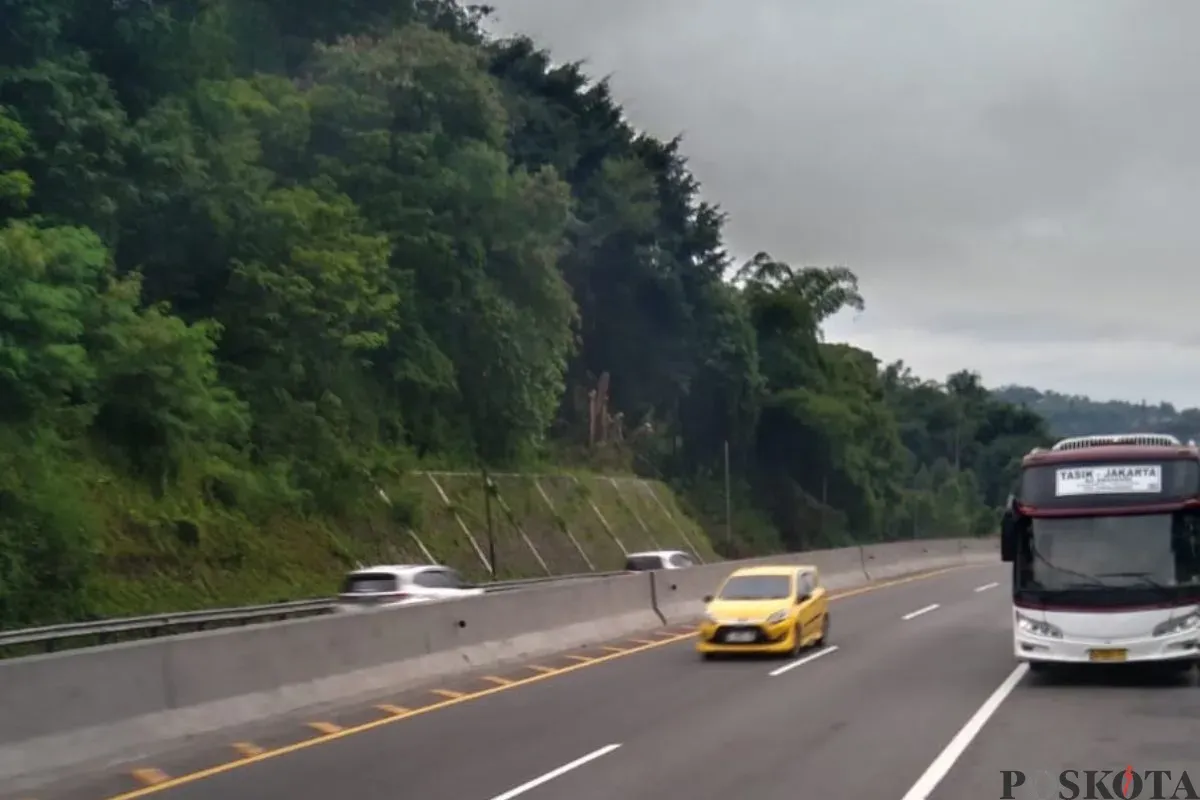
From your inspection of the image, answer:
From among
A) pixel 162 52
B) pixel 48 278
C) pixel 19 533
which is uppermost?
pixel 162 52

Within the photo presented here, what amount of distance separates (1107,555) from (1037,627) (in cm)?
128

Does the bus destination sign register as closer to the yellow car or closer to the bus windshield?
the bus windshield

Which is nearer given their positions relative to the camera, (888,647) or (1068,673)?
(1068,673)

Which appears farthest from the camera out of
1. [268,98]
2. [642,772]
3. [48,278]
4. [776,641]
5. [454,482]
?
[454,482]

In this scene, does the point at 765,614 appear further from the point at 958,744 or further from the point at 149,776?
the point at 149,776

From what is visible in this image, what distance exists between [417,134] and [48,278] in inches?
739

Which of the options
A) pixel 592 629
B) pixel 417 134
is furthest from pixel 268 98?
pixel 592 629

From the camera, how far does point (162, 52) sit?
127 ft

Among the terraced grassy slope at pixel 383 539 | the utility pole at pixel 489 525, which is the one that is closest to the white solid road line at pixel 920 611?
the terraced grassy slope at pixel 383 539

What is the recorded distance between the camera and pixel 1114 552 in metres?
19.8

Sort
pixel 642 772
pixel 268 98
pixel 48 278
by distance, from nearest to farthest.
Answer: pixel 642 772
pixel 48 278
pixel 268 98

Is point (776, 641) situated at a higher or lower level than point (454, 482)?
lower

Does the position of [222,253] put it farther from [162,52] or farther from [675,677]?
[675,677]

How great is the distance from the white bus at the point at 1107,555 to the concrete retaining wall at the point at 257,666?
7994 mm
